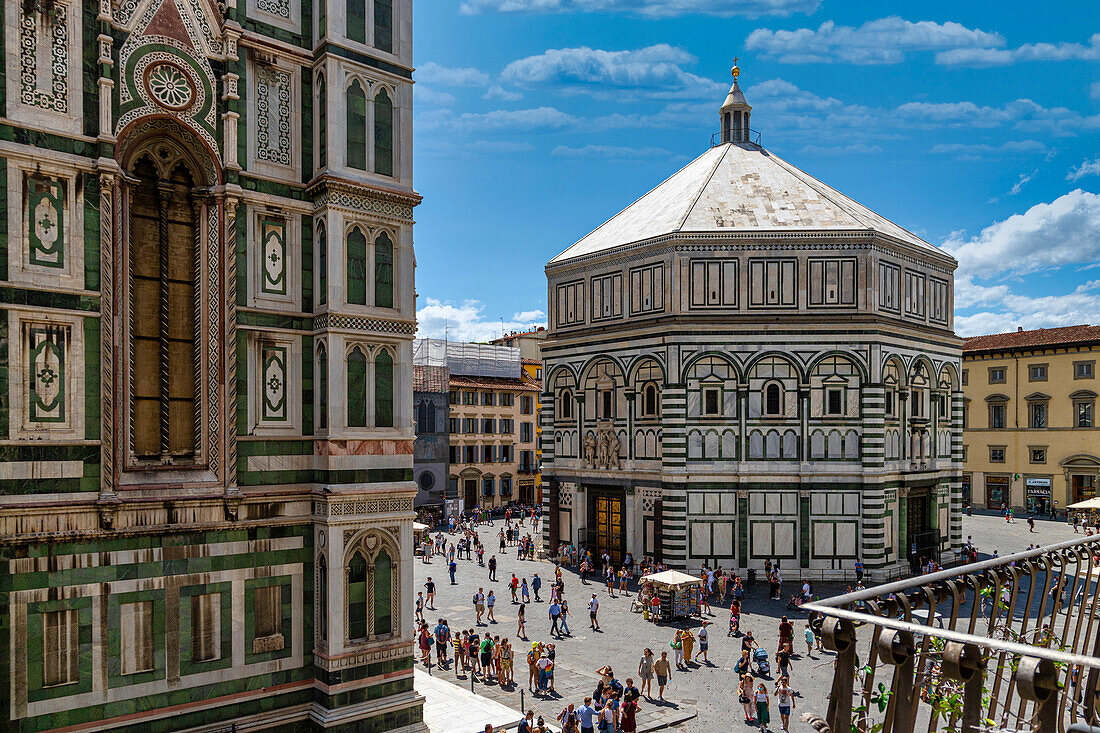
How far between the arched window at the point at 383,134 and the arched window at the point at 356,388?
334 centimetres

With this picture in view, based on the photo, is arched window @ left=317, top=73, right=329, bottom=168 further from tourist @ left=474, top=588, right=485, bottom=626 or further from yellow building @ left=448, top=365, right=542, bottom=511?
yellow building @ left=448, top=365, right=542, bottom=511

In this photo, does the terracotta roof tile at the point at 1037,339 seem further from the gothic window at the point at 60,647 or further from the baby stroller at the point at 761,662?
the gothic window at the point at 60,647

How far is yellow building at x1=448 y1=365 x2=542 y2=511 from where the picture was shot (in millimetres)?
58469

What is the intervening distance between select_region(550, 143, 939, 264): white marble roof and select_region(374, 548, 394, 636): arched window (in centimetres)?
2521

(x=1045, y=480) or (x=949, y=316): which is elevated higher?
(x=949, y=316)

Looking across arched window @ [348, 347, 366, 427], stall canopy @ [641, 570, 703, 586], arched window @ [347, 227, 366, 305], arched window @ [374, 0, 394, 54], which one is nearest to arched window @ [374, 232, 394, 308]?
arched window @ [347, 227, 366, 305]

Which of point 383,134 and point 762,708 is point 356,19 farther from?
point 762,708

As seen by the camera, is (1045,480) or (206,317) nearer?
(206,317)

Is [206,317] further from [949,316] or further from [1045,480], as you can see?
[1045,480]

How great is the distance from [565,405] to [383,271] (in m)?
26.8

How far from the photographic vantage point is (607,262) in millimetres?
38938

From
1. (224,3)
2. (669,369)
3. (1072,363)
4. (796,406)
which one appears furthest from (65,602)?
(1072,363)

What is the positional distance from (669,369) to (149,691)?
26.3 metres

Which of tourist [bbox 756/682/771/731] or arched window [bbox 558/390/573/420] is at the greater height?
arched window [bbox 558/390/573/420]
